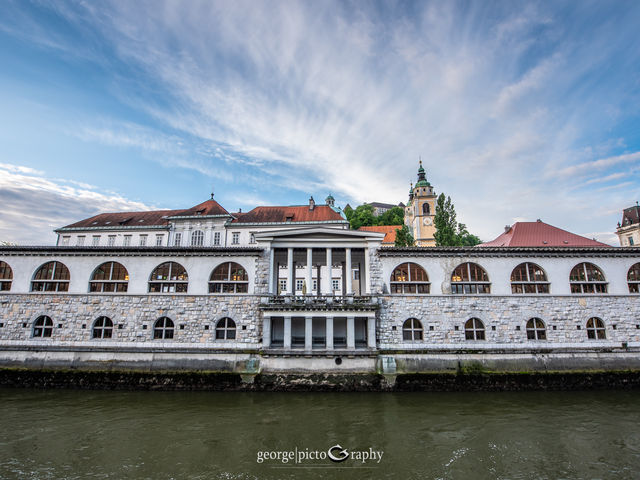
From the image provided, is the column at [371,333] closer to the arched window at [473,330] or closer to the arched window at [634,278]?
the arched window at [473,330]

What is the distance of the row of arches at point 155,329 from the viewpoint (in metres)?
19.3

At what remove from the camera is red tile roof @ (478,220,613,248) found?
28625mm

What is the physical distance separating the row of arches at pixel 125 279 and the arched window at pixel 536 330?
59.3 feet

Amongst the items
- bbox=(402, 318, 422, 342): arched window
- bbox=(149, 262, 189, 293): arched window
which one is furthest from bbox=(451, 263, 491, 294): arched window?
bbox=(149, 262, 189, 293): arched window

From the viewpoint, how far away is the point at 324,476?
382 inches

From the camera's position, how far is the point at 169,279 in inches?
787

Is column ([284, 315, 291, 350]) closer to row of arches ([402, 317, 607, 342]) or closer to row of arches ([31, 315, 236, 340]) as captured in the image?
row of arches ([31, 315, 236, 340])

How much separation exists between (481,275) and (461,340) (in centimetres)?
437

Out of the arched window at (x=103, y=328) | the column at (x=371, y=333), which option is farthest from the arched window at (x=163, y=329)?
the column at (x=371, y=333)

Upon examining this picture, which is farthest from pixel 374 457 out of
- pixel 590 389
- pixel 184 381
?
pixel 590 389

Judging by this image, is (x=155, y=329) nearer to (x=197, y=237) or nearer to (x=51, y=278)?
(x=51, y=278)

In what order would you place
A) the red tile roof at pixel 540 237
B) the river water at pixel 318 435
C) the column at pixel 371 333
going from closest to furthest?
A: 1. the river water at pixel 318 435
2. the column at pixel 371 333
3. the red tile roof at pixel 540 237

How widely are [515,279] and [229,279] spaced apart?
60.8ft

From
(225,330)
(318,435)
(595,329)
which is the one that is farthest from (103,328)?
(595,329)
